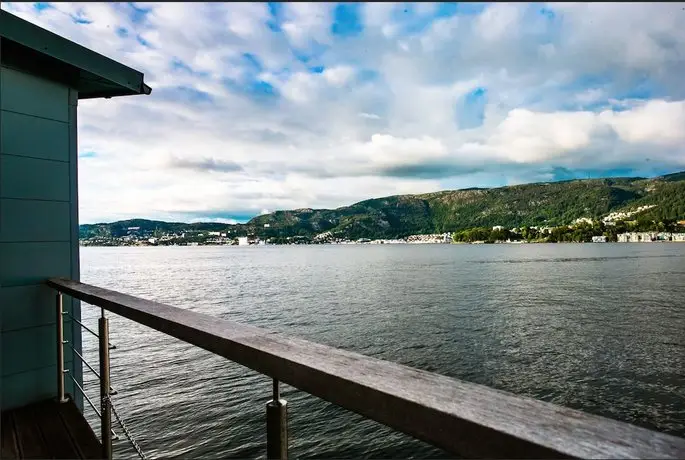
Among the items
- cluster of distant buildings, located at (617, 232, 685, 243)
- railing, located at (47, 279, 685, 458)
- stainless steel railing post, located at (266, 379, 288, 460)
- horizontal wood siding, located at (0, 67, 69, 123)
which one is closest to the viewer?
railing, located at (47, 279, 685, 458)

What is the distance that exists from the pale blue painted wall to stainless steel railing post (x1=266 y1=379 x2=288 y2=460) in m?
3.49

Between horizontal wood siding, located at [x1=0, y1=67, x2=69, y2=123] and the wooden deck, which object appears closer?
the wooden deck

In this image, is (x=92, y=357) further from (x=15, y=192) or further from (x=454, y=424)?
(x=454, y=424)

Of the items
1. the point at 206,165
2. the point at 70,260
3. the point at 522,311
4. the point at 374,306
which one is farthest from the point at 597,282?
the point at 206,165

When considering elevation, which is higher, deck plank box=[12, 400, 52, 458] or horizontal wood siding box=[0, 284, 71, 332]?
horizontal wood siding box=[0, 284, 71, 332]

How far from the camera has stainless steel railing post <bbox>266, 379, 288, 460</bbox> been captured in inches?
49.6

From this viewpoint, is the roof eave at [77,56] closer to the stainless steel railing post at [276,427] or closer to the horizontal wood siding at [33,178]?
the horizontal wood siding at [33,178]

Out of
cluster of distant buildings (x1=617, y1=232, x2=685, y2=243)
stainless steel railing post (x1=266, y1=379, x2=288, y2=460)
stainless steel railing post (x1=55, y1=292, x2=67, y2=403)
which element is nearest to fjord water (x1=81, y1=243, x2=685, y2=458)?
stainless steel railing post (x1=55, y1=292, x2=67, y2=403)

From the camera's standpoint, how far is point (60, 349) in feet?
11.8

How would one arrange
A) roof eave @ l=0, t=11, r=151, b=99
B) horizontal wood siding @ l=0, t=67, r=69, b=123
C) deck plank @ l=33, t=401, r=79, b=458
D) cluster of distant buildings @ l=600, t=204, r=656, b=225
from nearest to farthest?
deck plank @ l=33, t=401, r=79, b=458 → roof eave @ l=0, t=11, r=151, b=99 → horizontal wood siding @ l=0, t=67, r=69, b=123 → cluster of distant buildings @ l=600, t=204, r=656, b=225

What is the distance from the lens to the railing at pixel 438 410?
72 centimetres

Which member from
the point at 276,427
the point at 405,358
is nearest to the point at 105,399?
the point at 276,427

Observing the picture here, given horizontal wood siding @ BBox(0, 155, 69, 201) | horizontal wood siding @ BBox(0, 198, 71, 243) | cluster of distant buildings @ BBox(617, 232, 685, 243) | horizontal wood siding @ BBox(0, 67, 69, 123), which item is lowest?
cluster of distant buildings @ BBox(617, 232, 685, 243)

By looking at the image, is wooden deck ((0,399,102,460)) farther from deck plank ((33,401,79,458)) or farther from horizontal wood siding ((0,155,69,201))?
horizontal wood siding ((0,155,69,201))
